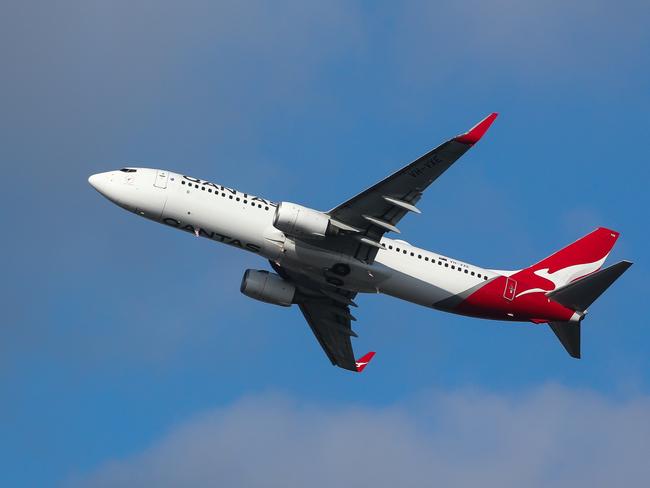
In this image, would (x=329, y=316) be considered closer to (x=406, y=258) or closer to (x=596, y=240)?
(x=406, y=258)

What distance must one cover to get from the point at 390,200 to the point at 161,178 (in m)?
14.2

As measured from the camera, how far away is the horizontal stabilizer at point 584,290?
226 feet

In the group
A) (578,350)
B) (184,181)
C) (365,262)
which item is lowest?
(578,350)

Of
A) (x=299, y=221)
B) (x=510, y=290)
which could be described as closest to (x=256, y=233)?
(x=299, y=221)

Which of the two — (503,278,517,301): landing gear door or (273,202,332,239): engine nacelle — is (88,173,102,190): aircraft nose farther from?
(503,278,517,301): landing gear door

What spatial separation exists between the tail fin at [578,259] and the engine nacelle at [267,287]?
51.4 ft

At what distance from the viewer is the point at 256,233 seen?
6800 cm

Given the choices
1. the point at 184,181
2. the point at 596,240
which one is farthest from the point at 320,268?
the point at 596,240

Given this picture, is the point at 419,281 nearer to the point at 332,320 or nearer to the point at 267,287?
the point at 267,287

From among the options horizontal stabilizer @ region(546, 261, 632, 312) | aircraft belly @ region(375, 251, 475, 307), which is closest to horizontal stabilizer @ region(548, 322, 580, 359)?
horizontal stabilizer @ region(546, 261, 632, 312)

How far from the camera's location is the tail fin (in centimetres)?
7406

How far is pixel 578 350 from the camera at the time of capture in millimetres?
73188

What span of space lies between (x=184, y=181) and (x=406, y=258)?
14262 mm

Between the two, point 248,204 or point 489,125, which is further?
point 248,204
